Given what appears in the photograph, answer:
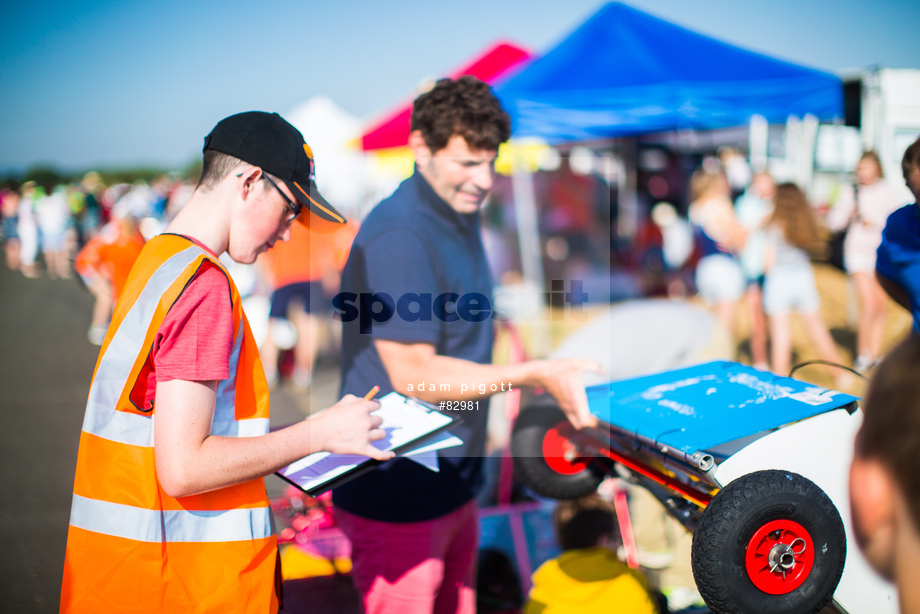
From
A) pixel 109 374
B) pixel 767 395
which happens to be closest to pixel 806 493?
pixel 767 395

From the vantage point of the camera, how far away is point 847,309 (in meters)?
8.78

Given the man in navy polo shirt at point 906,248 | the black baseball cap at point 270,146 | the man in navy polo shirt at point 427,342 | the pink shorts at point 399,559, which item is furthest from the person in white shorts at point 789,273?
the black baseball cap at point 270,146

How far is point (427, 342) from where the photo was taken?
1.58m

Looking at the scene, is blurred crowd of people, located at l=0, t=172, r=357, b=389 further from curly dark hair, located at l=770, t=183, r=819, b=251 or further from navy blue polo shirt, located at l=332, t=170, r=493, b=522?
curly dark hair, located at l=770, t=183, r=819, b=251

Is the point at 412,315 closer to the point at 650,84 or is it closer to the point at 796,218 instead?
the point at 650,84

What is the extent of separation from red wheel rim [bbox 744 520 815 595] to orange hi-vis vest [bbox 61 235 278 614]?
1.12 m

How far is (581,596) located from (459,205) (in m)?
1.32

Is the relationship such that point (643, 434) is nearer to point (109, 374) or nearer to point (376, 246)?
point (376, 246)

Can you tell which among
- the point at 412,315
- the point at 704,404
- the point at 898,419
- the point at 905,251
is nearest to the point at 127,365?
the point at 412,315

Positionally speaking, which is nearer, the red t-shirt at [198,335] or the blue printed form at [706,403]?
the red t-shirt at [198,335]

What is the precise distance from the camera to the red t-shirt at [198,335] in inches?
41.9

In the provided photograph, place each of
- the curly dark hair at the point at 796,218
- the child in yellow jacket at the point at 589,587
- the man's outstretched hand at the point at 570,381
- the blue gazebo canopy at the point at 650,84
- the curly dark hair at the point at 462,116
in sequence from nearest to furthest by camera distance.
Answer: the man's outstretched hand at the point at 570,381
the curly dark hair at the point at 462,116
the child in yellow jacket at the point at 589,587
the blue gazebo canopy at the point at 650,84
the curly dark hair at the point at 796,218

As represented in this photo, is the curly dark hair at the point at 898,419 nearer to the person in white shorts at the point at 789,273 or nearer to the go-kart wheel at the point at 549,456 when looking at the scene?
the go-kart wheel at the point at 549,456

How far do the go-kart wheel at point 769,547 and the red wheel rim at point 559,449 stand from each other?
801 millimetres
